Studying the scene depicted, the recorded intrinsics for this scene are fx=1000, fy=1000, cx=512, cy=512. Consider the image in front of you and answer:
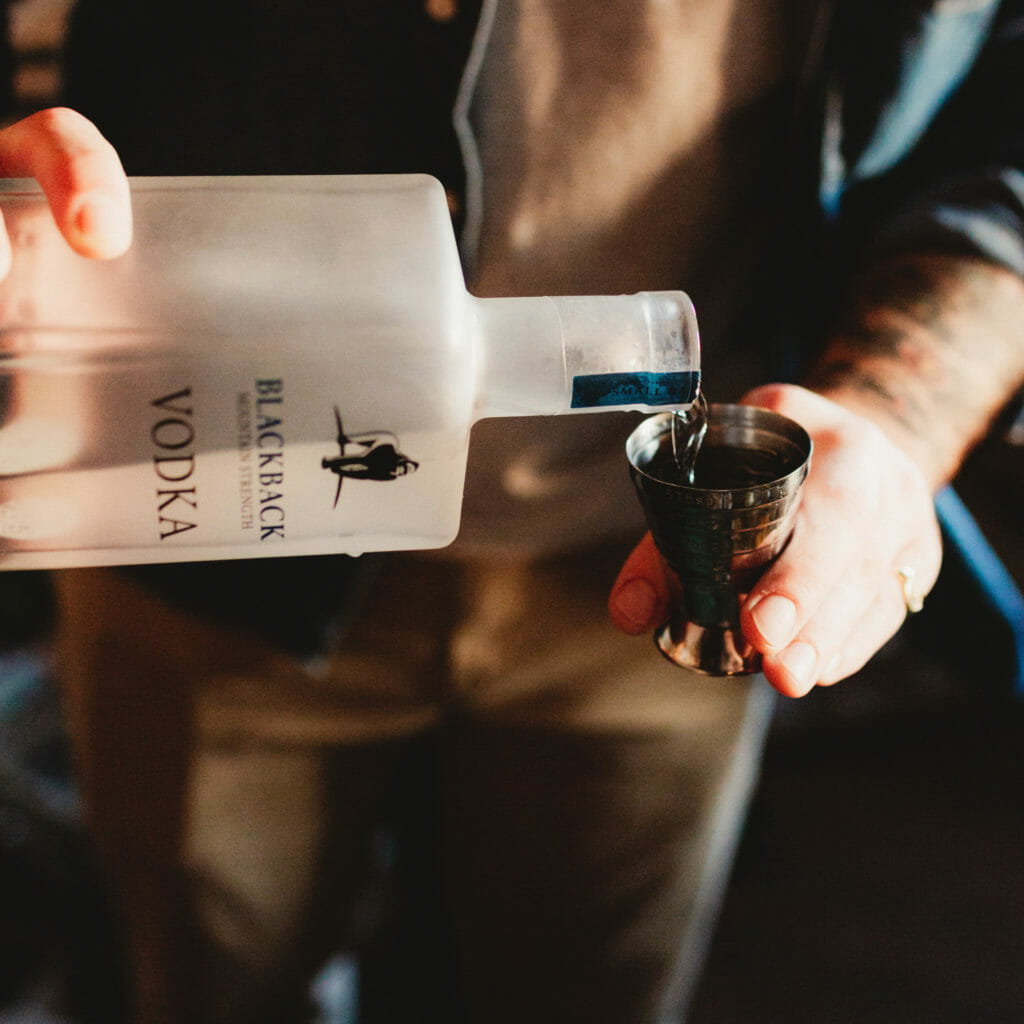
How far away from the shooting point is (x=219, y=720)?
869 mm

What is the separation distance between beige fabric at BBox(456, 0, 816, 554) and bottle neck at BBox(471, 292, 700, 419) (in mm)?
277

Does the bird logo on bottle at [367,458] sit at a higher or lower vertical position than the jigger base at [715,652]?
higher

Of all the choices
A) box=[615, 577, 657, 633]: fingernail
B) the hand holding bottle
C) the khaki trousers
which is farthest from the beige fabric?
the hand holding bottle

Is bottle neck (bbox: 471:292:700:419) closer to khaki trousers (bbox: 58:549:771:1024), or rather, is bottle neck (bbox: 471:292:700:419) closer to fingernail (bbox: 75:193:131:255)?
fingernail (bbox: 75:193:131:255)

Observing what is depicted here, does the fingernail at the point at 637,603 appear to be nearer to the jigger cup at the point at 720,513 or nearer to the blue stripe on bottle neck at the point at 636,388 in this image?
the jigger cup at the point at 720,513

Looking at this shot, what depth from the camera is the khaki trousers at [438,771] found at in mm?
858

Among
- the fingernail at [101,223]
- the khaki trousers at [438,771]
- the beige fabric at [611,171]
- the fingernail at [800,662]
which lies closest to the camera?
the fingernail at [101,223]

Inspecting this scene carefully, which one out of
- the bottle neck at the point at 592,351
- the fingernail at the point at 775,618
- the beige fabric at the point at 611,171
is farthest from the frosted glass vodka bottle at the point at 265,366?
the beige fabric at the point at 611,171

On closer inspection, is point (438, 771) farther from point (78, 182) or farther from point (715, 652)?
point (78, 182)

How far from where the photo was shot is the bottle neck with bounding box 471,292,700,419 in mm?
479

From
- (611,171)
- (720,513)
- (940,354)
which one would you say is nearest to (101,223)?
(720,513)

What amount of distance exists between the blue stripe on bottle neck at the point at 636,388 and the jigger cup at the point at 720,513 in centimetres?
3

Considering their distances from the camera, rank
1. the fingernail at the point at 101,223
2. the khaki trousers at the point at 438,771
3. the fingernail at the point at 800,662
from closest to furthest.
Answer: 1. the fingernail at the point at 101,223
2. the fingernail at the point at 800,662
3. the khaki trousers at the point at 438,771

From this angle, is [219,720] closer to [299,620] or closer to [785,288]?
[299,620]
